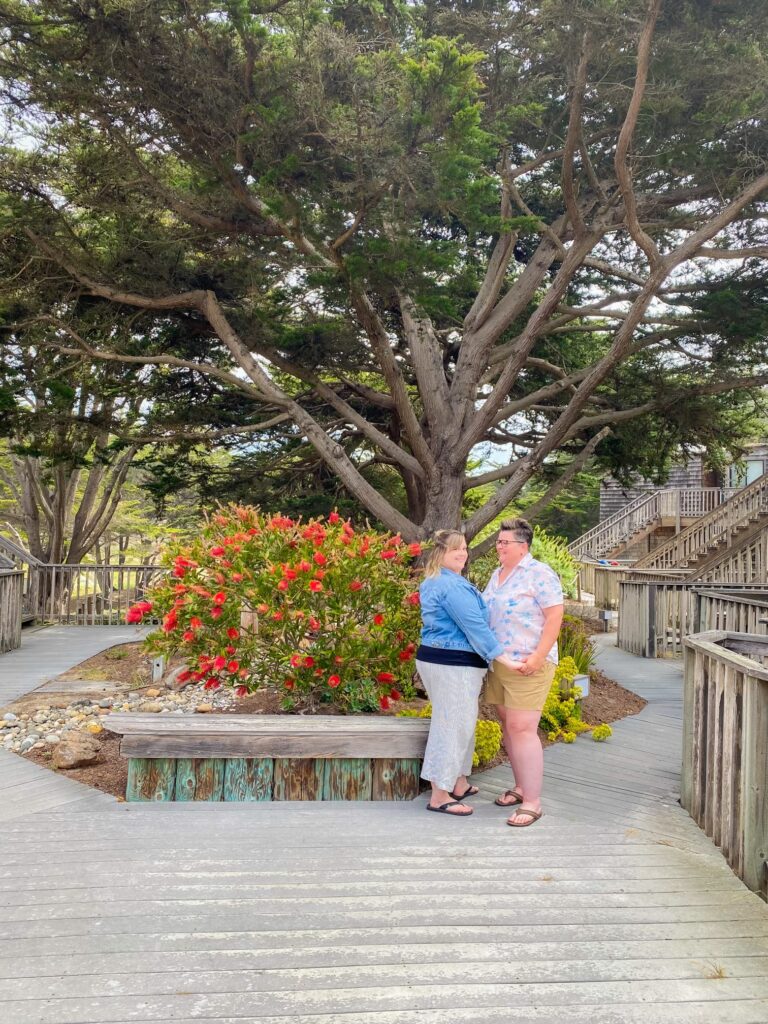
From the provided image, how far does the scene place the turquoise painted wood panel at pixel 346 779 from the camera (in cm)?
480

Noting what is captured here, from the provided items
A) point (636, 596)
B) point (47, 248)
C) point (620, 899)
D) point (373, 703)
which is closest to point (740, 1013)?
point (620, 899)

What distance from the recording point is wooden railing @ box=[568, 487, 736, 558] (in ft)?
84.5

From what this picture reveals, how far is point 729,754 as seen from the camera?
3.84m

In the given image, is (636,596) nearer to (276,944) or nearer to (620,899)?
(620,899)

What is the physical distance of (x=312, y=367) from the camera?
1252cm

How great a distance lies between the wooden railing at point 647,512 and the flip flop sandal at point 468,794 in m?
21.5

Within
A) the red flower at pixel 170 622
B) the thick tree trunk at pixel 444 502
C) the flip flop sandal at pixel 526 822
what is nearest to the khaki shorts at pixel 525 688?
the flip flop sandal at pixel 526 822

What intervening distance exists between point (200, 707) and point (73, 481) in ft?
50.0

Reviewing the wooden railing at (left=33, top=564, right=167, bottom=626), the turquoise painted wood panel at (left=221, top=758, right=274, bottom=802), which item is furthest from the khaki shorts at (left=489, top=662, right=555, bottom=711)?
the wooden railing at (left=33, top=564, right=167, bottom=626)

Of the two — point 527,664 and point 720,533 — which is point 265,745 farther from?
point 720,533

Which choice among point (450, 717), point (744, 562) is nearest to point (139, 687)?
point (450, 717)

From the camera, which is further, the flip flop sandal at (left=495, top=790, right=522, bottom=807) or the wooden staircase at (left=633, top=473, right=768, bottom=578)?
the wooden staircase at (left=633, top=473, right=768, bottom=578)

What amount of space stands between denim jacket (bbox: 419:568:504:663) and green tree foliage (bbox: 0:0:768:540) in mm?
5083

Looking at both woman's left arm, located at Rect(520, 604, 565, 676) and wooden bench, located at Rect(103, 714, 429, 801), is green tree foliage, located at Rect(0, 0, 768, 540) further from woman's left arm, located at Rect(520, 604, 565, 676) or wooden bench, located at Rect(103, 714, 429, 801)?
wooden bench, located at Rect(103, 714, 429, 801)
